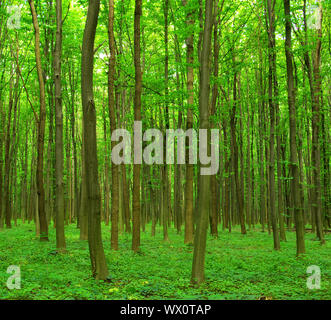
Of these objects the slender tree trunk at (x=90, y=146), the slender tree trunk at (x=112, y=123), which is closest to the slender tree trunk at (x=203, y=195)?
the slender tree trunk at (x=90, y=146)

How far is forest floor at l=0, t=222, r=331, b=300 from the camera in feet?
20.0

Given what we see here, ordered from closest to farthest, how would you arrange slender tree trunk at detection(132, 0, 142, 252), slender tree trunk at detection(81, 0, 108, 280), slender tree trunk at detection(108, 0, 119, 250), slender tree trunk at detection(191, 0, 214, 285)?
slender tree trunk at detection(191, 0, 214, 285) < slender tree trunk at detection(81, 0, 108, 280) < slender tree trunk at detection(132, 0, 142, 252) < slender tree trunk at detection(108, 0, 119, 250)

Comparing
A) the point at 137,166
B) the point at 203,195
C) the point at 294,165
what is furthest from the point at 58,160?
the point at 294,165

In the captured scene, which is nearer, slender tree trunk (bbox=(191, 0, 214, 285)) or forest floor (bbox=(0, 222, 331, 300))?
forest floor (bbox=(0, 222, 331, 300))

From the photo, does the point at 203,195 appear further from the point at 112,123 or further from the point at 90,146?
the point at 112,123

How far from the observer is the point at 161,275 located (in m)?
7.91

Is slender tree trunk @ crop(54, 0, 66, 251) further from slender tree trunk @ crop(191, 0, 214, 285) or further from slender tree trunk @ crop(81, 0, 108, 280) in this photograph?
slender tree trunk @ crop(191, 0, 214, 285)

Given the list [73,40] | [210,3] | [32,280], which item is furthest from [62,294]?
[73,40]

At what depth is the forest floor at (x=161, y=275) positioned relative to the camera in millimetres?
6094

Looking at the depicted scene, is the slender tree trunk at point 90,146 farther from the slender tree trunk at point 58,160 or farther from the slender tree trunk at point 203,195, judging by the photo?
the slender tree trunk at point 58,160

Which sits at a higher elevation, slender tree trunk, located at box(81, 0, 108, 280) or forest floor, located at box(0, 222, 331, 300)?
slender tree trunk, located at box(81, 0, 108, 280)

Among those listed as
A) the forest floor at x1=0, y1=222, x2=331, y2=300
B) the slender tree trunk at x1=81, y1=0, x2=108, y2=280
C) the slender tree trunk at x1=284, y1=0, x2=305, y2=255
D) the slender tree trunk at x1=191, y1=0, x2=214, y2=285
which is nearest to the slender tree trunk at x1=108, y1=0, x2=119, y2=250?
the forest floor at x1=0, y1=222, x2=331, y2=300

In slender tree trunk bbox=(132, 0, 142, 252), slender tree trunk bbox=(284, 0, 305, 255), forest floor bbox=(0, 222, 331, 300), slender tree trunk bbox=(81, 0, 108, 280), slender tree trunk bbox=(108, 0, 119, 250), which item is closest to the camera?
forest floor bbox=(0, 222, 331, 300)

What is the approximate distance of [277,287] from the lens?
6863mm
